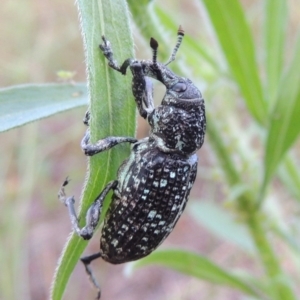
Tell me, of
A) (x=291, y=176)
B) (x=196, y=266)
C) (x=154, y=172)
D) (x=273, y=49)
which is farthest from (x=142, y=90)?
(x=291, y=176)

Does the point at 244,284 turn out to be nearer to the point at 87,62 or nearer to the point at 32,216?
the point at 87,62

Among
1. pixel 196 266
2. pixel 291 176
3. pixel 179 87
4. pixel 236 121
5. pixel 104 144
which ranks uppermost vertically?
pixel 179 87

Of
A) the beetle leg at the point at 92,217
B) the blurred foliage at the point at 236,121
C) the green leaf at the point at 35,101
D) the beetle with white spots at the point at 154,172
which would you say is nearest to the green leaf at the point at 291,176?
the blurred foliage at the point at 236,121

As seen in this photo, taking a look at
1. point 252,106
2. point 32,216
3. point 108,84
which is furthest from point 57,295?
point 32,216

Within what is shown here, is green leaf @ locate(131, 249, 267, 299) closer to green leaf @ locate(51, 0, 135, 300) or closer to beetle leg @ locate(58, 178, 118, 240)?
beetle leg @ locate(58, 178, 118, 240)

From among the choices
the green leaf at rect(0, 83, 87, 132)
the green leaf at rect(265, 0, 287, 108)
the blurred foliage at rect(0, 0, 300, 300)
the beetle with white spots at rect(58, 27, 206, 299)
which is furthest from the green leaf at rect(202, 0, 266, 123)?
the green leaf at rect(0, 83, 87, 132)

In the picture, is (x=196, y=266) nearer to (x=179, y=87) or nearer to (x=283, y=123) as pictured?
(x=283, y=123)
